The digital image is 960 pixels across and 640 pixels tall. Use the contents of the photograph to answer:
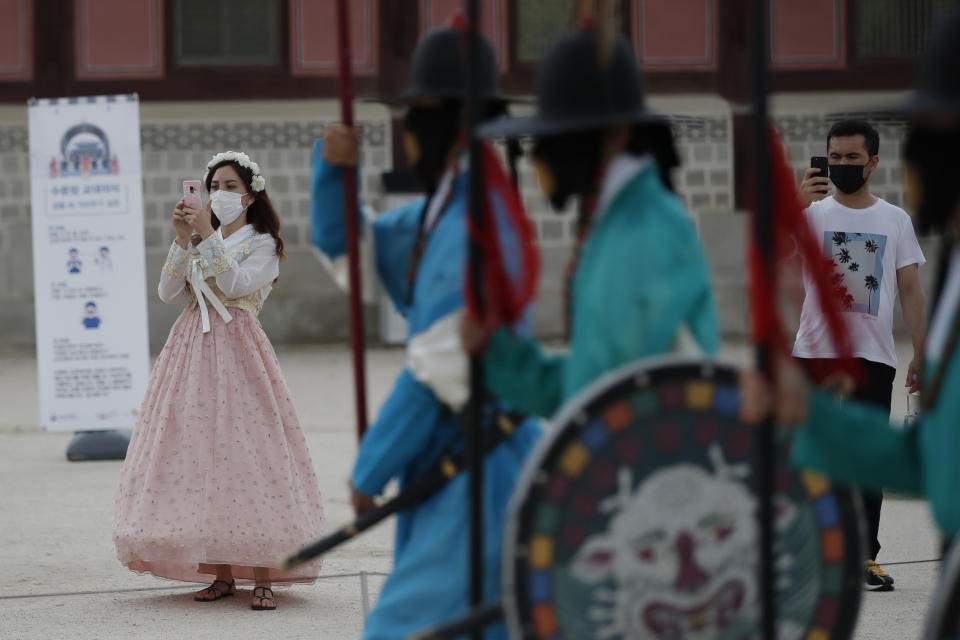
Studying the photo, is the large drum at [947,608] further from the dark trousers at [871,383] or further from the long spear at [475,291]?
the dark trousers at [871,383]

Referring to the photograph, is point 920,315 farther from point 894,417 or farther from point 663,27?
point 663,27

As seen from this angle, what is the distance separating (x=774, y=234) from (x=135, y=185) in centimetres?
665

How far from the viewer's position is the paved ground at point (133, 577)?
5211 mm

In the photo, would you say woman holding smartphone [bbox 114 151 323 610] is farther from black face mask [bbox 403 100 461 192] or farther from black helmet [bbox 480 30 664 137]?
black helmet [bbox 480 30 664 137]

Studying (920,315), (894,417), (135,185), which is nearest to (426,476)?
(920,315)

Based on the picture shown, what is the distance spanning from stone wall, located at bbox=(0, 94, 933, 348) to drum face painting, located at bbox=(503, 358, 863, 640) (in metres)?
12.6

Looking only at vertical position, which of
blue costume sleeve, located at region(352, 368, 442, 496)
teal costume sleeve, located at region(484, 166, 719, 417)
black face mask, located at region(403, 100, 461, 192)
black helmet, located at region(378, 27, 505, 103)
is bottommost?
blue costume sleeve, located at region(352, 368, 442, 496)

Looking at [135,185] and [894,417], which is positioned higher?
[135,185]

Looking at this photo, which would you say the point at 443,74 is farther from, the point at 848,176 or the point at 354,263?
the point at 848,176

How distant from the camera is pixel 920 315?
5.64 metres

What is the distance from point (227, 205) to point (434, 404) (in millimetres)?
2655

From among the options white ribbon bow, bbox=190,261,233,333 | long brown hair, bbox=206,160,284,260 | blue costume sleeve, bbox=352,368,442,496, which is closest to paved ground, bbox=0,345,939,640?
white ribbon bow, bbox=190,261,233,333

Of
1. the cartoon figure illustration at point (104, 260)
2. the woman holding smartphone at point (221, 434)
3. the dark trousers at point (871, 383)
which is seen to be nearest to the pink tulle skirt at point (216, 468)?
the woman holding smartphone at point (221, 434)

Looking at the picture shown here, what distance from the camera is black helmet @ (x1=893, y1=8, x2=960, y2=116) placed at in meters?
2.34
